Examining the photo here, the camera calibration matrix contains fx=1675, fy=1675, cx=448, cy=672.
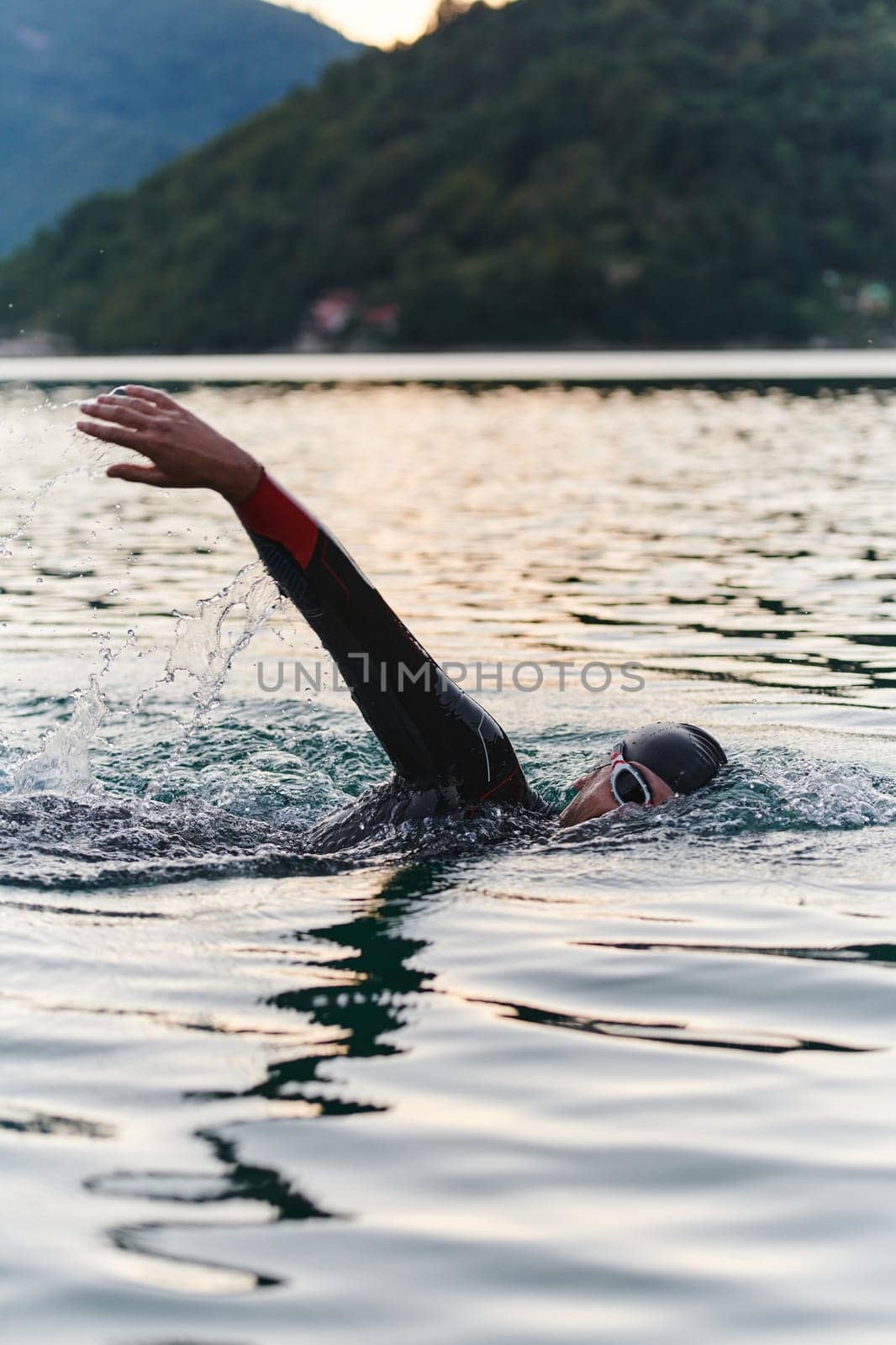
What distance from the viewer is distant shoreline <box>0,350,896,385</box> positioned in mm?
61094

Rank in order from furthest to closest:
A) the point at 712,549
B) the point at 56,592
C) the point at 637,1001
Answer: the point at 712,549
the point at 56,592
the point at 637,1001

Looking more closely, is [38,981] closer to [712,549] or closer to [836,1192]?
[836,1192]

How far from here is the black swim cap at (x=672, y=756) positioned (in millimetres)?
6285

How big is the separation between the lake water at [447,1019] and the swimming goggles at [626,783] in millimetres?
122

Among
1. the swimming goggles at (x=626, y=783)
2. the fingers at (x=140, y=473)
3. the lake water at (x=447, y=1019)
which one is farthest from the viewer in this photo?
the swimming goggles at (x=626, y=783)

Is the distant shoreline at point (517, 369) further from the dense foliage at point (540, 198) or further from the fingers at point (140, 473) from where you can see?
the fingers at point (140, 473)

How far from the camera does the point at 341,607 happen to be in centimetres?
545

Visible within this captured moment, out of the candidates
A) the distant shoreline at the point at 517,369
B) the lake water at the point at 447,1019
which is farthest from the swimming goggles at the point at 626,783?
the distant shoreline at the point at 517,369

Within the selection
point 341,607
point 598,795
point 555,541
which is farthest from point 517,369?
point 341,607

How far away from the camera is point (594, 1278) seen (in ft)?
10.7

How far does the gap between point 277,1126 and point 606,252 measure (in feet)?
353

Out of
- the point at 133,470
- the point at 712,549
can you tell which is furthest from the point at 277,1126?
the point at 712,549

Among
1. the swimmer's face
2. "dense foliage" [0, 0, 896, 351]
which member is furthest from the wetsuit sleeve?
"dense foliage" [0, 0, 896, 351]

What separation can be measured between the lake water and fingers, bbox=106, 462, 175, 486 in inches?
21.7
